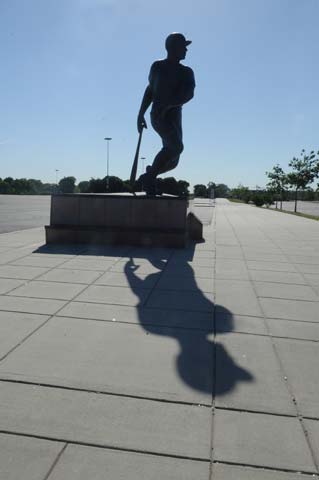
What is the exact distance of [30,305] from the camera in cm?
391

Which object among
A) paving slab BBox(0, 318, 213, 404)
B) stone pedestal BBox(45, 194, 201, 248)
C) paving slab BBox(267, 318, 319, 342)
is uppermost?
stone pedestal BBox(45, 194, 201, 248)

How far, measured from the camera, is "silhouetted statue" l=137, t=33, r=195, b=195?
7613 mm

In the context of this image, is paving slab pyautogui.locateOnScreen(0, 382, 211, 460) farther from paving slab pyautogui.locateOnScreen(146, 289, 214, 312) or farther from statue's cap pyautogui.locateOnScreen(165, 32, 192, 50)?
statue's cap pyautogui.locateOnScreen(165, 32, 192, 50)

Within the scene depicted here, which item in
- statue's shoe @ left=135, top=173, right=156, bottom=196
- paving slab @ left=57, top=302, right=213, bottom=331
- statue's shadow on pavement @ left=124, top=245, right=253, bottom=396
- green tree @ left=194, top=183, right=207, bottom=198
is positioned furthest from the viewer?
green tree @ left=194, top=183, right=207, bottom=198

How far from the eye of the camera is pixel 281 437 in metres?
1.95

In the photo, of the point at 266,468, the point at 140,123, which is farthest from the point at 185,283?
the point at 140,123

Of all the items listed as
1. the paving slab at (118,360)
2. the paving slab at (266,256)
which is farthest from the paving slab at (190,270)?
the paving slab at (118,360)

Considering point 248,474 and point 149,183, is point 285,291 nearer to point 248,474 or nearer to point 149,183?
point 248,474

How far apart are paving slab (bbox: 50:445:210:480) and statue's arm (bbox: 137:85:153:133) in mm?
7763

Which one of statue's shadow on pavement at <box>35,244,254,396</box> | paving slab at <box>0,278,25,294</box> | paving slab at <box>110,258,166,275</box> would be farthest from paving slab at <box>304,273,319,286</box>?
paving slab at <box>0,278,25,294</box>

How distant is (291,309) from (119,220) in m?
5.21

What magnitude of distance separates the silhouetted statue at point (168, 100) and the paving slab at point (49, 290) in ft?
15.5

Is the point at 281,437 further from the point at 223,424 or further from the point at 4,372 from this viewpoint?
the point at 4,372

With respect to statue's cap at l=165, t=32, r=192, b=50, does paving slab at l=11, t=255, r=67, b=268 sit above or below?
below
